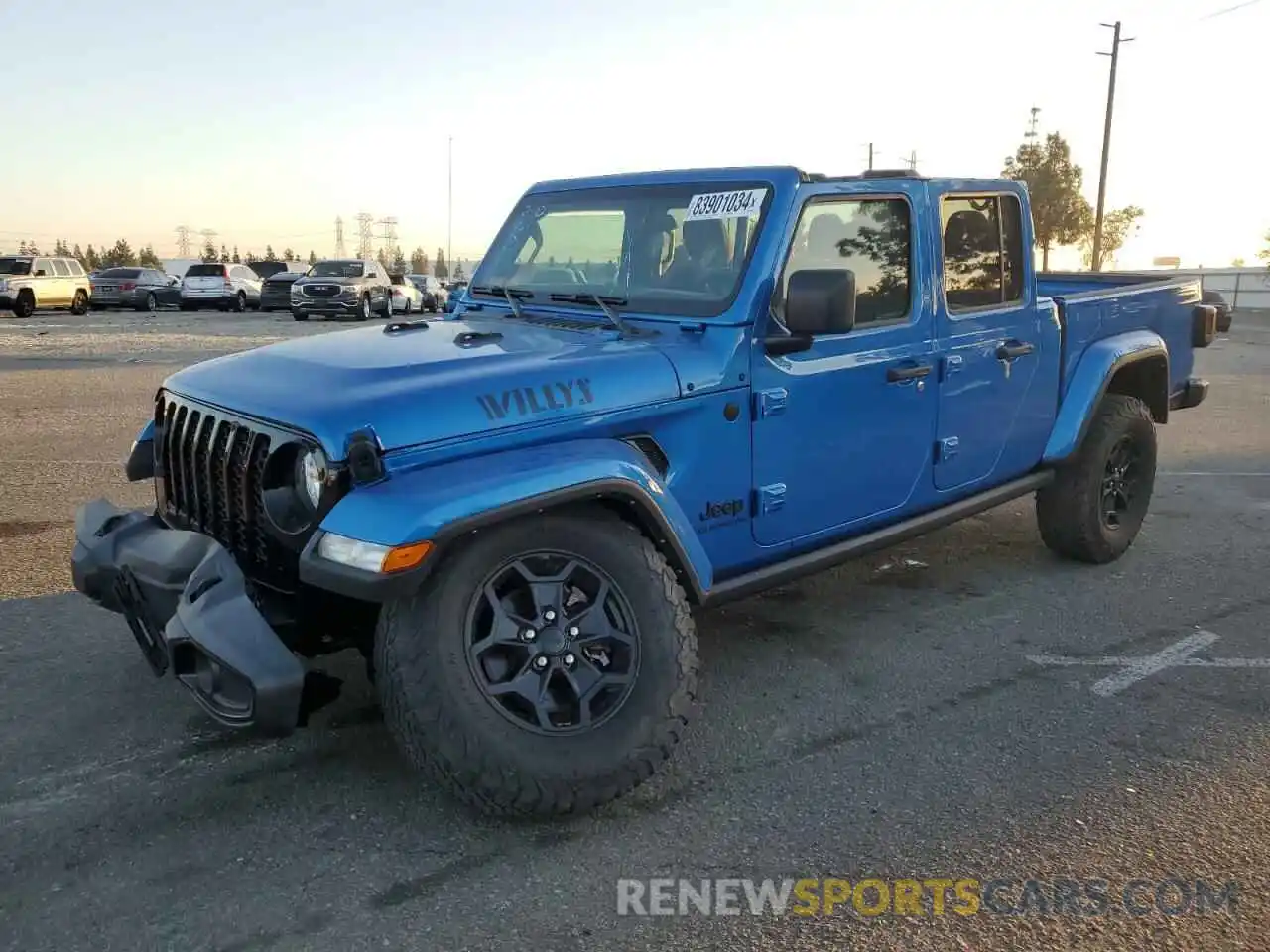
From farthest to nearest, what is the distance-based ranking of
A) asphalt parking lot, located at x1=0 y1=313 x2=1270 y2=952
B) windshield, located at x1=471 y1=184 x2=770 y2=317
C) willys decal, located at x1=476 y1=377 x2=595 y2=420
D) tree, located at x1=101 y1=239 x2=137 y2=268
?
1. tree, located at x1=101 y1=239 x2=137 y2=268
2. windshield, located at x1=471 y1=184 x2=770 y2=317
3. willys decal, located at x1=476 y1=377 x2=595 y2=420
4. asphalt parking lot, located at x1=0 y1=313 x2=1270 y2=952

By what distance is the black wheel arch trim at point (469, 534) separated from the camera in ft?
8.84

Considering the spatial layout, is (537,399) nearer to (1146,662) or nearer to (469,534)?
(469,534)

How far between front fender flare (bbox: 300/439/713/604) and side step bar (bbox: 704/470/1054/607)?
0.42m

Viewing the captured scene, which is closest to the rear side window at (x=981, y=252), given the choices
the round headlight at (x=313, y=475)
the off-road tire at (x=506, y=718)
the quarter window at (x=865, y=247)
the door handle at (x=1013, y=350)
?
the door handle at (x=1013, y=350)

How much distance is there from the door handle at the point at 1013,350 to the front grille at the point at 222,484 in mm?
3134

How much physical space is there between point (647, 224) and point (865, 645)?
1956 millimetres

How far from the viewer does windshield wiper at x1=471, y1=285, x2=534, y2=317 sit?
432 cm

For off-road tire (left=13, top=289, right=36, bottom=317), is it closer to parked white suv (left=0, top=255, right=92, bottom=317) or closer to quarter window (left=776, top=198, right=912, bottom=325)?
parked white suv (left=0, top=255, right=92, bottom=317)

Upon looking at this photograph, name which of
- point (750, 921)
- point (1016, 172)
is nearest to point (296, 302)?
point (750, 921)

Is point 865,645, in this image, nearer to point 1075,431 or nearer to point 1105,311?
point 1075,431

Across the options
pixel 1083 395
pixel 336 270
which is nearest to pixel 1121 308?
pixel 1083 395

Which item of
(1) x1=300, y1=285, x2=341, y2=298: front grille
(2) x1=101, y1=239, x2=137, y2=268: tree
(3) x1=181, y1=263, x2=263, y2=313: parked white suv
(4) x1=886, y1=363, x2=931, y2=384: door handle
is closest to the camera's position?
(4) x1=886, y1=363, x2=931, y2=384: door handle

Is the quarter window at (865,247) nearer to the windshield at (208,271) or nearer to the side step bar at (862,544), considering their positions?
the side step bar at (862,544)

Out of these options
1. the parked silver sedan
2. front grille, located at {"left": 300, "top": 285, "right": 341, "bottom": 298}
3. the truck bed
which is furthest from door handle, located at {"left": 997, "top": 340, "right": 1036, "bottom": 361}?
the parked silver sedan
